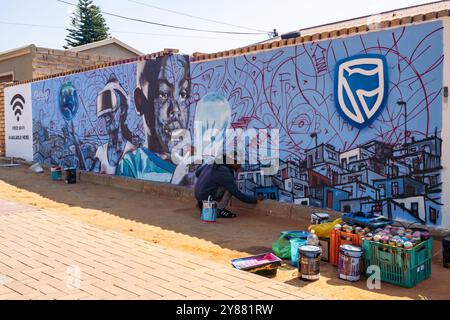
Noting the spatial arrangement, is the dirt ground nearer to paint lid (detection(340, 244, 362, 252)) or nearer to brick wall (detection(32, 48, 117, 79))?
paint lid (detection(340, 244, 362, 252))

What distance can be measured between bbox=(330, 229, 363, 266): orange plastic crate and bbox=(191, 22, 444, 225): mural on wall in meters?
1.61

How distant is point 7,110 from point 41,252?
13.7 meters

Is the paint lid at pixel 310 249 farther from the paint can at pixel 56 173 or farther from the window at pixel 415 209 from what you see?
the paint can at pixel 56 173

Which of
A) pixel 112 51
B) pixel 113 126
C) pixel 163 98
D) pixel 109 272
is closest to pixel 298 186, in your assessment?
pixel 109 272

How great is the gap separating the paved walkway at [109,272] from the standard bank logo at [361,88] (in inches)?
133

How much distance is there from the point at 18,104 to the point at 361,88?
13695mm

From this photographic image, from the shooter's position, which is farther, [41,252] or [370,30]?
[370,30]

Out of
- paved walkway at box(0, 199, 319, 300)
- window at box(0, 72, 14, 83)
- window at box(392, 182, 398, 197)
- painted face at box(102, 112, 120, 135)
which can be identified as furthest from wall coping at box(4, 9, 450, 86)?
window at box(0, 72, 14, 83)

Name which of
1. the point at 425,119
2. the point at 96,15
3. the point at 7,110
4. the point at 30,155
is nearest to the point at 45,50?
the point at 7,110

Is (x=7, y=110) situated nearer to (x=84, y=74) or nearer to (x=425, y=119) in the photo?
(x=84, y=74)

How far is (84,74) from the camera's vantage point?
13664 millimetres

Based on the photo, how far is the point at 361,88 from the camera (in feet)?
Result: 23.2

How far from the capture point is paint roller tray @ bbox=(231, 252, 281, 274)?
202 inches

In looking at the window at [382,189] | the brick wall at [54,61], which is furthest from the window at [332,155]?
the brick wall at [54,61]
